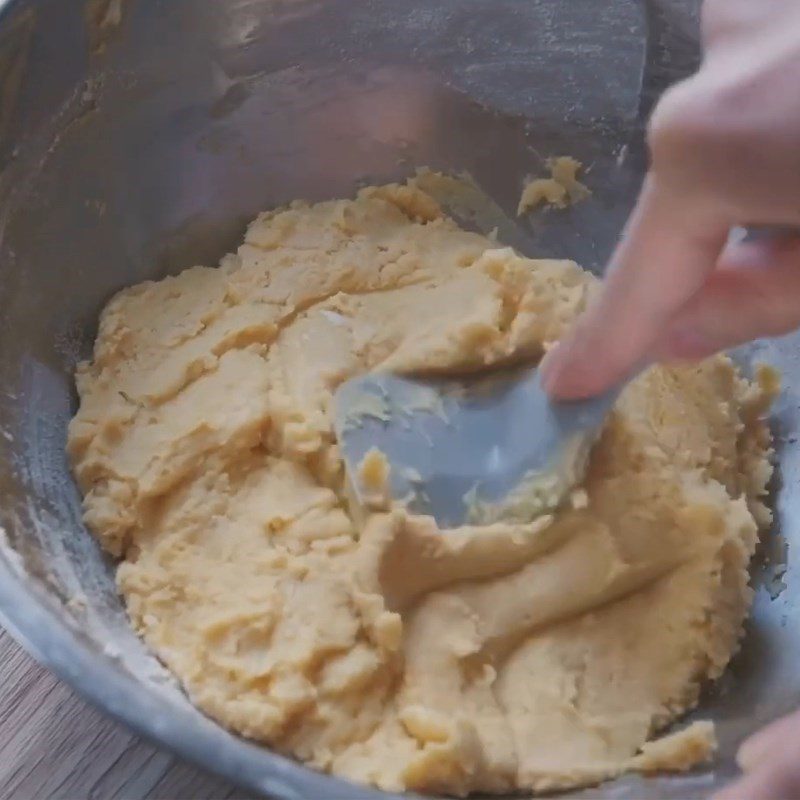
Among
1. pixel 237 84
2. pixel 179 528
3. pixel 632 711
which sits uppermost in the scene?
pixel 237 84

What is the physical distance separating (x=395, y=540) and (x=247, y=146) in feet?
2.45

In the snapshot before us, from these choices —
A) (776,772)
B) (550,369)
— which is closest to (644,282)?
(550,369)

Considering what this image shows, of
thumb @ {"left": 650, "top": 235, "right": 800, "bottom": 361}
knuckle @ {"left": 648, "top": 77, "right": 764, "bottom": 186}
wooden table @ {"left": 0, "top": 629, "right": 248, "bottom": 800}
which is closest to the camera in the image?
knuckle @ {"left": 648, "top": 77, "right": 764, "bottom": 186}

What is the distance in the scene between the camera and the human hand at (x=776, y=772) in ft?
2.40

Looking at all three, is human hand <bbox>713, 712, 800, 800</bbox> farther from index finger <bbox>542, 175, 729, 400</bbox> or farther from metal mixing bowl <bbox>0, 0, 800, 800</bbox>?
index finger <bbox>542, 175, 729, 400</bbox>

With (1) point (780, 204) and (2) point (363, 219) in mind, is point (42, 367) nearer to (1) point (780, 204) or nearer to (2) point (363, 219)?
(2) point (363, 219)

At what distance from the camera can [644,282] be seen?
0.92m

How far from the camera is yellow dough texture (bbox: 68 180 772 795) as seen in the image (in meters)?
1.09

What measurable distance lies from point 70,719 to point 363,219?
866 millimetres

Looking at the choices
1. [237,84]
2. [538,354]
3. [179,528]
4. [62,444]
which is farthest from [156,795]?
[237,84]

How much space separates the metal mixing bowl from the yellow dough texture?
52 mm

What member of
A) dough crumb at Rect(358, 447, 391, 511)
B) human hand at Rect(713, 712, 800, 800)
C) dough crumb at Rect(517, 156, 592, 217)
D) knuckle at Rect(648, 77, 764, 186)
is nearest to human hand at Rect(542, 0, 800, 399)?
knuckle at Rect(648, 77, 764, 186)

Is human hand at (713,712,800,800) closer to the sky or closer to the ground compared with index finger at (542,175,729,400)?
closer to the ground

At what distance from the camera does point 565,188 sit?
1649 mm
